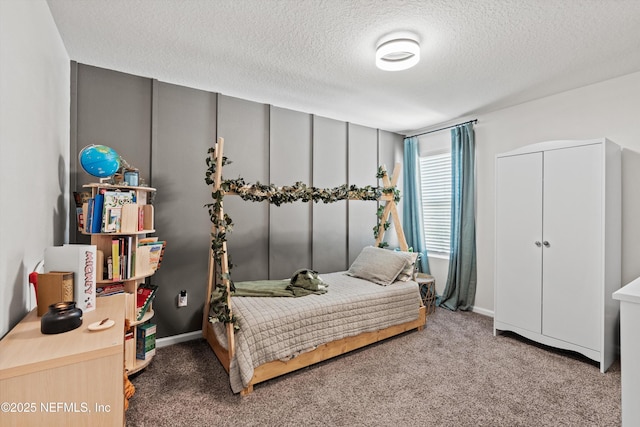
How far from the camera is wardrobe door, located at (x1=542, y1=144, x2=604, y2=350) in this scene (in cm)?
254

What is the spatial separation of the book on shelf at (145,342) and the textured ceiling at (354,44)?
224 centimetres

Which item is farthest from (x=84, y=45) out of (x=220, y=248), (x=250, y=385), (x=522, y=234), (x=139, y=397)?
(x=522, y=234)

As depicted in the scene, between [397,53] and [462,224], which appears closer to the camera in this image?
[397,53]

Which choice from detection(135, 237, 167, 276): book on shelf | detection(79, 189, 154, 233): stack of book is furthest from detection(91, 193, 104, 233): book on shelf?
detection(135, 237, 167, 276): book on shelf

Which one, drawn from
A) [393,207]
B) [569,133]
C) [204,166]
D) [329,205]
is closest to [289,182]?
[329,205]

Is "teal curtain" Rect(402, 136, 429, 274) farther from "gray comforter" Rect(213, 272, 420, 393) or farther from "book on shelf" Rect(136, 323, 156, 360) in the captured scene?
"book on shelf" Rect(136, 323, 156, 360)

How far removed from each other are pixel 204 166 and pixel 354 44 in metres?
1.88

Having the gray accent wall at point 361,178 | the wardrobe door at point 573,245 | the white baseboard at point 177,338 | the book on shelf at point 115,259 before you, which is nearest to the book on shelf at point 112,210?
the book on shelf at point 115,259

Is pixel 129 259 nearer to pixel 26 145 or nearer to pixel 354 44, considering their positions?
pixel 26 145

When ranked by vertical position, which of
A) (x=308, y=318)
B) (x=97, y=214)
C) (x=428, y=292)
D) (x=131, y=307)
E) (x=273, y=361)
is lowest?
(x=273, y=361)

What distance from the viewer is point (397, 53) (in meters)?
2.35

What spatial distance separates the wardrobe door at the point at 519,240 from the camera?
292cm

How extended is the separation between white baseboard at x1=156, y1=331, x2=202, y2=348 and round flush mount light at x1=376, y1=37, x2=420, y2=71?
3.07 metres

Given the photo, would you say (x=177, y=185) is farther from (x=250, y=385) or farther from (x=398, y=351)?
(x=398, y=351)
